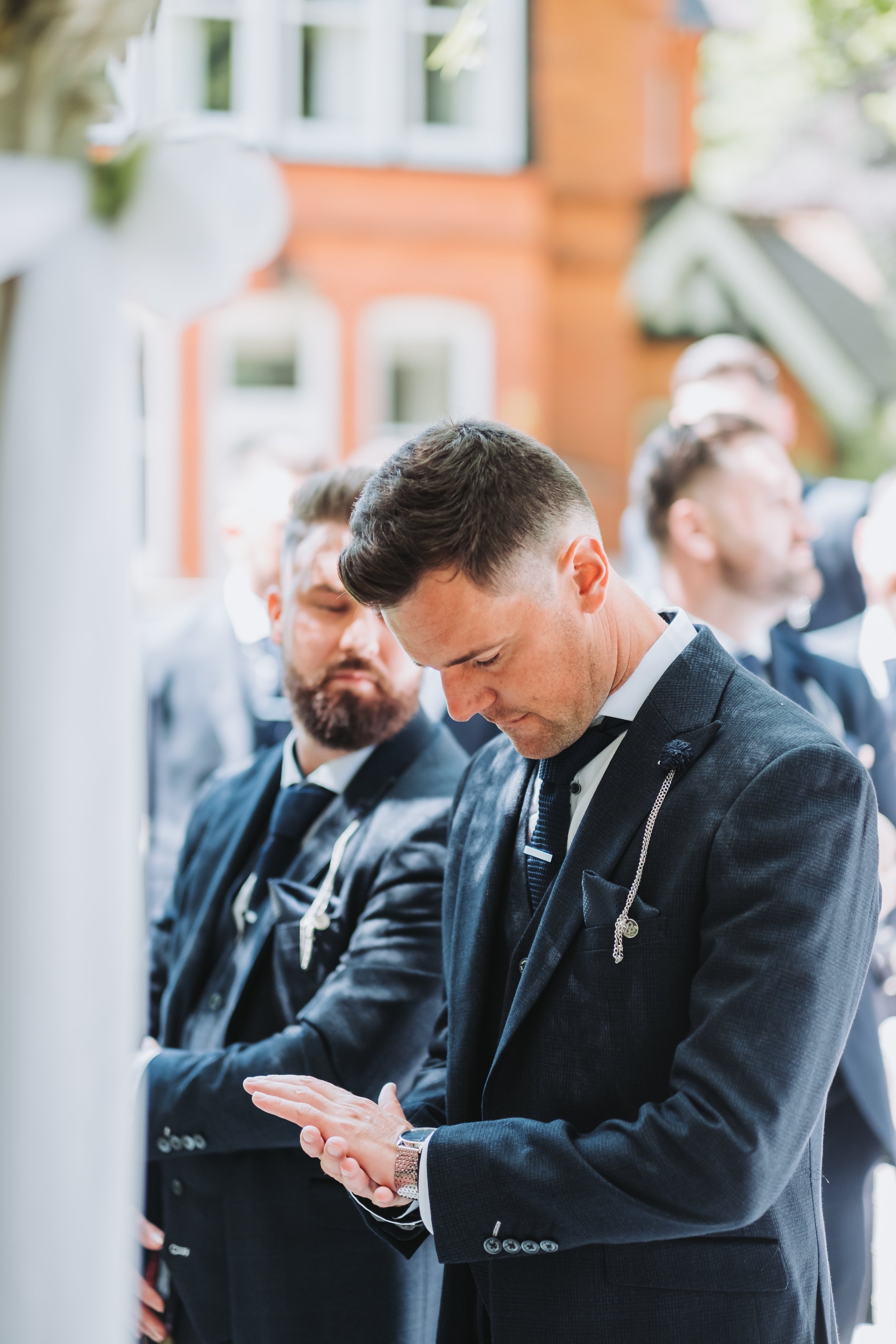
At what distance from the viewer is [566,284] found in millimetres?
13336

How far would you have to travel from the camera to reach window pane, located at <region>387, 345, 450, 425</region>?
43.1ft

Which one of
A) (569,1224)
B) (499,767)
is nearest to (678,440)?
(499,767)

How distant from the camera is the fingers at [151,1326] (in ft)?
8.54

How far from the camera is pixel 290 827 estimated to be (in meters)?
2.62

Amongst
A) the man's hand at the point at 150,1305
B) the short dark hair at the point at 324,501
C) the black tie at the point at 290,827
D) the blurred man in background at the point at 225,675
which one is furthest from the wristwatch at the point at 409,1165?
the blurred man in background at the point at 225,675

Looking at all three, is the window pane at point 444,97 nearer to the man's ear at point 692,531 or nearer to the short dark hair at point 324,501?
the man's ear at point 692,531

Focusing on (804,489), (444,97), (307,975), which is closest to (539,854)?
(307,975)

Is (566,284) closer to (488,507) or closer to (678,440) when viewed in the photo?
(678,440)

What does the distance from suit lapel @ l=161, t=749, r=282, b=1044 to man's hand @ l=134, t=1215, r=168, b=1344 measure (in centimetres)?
35

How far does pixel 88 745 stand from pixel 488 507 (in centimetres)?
63

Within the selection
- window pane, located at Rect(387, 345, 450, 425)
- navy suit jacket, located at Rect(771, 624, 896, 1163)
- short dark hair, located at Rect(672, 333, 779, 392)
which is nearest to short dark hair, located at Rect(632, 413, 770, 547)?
navy suit jacket, located at Rect(771, 624, 896, 1163)

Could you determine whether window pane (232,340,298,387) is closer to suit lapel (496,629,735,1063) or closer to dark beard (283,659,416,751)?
dark beard (283,659,416,751)

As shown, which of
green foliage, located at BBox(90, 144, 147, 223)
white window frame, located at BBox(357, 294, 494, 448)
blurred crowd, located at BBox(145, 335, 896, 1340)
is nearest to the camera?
green foliage, located at BBox(90, 144, 147, 223)

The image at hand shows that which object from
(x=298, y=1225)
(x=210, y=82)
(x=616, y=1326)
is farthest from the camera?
(x=210, y=82)
